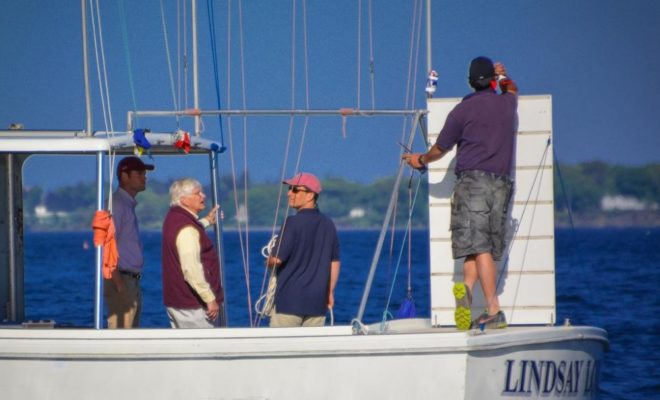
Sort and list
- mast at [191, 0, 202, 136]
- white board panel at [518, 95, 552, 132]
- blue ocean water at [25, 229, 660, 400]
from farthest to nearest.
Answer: blue ocean water at [25, 229, 660, 400] → mast at [191, 0, 202, 136] → white board panel at [518, 95, 552, 132]

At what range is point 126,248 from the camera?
10.8 meters

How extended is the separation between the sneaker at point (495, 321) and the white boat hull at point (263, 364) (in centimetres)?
24

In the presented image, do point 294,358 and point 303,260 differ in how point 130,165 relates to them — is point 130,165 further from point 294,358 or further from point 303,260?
point 294,358

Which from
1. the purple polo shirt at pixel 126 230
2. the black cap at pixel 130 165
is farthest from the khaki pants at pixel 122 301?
the black cap at pixel 130 165

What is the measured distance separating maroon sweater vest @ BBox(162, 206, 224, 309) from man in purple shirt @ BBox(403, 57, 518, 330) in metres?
1.69

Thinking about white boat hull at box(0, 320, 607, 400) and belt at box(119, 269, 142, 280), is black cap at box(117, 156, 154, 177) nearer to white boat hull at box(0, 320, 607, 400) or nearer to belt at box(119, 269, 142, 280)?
belt at box(119, 269, 142, 280)

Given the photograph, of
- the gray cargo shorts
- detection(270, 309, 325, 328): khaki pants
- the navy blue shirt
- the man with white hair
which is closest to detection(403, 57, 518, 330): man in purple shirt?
the gray cargo shorts

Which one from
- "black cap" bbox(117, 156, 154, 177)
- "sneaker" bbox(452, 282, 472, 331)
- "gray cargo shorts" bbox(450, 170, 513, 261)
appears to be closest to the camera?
"sneaker" bbox(452, 282, 472, 331)

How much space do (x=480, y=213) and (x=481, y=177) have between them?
0.24m

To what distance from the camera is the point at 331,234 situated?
10.4 m

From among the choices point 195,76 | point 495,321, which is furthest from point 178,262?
point 495,321

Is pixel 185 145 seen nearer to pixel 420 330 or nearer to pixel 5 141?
pixel 5 141

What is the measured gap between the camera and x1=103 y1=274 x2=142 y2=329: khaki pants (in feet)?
35.7

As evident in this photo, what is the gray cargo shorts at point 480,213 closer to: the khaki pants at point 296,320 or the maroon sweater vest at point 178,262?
the khaki pants at point 296,320
